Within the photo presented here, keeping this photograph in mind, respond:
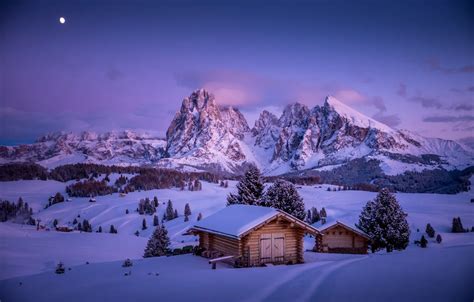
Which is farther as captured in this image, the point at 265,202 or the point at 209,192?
the point at 209,192

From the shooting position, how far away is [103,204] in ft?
462

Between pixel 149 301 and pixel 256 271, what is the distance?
7.42 m

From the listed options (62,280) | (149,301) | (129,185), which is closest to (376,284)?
(149,301)

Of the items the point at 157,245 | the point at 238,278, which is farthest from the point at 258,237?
the point at 157,245

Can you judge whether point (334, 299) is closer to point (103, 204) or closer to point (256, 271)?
point (256, 271)

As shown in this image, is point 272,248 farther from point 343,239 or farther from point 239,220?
point 343,239

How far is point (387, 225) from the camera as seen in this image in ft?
130

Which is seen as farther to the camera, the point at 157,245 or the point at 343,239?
the point at 343,239

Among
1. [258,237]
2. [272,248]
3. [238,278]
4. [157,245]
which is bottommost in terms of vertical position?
[157,245]

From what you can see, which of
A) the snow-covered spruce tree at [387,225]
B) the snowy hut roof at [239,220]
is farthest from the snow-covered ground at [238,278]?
the snow-covered spruce tree at [387,225]

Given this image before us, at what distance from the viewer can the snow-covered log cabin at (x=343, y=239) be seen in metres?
40.7

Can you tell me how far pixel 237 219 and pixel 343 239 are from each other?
66.4 ft

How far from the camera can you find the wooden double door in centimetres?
2430

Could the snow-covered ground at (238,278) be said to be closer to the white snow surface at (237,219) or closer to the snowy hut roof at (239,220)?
the snowy hut roof at (239,220)
